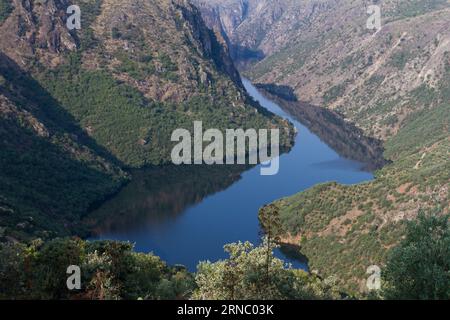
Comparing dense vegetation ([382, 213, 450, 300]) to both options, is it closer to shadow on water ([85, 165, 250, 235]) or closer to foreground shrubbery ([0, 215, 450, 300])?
foreground shrubbery ([0, 215, 450, 300])

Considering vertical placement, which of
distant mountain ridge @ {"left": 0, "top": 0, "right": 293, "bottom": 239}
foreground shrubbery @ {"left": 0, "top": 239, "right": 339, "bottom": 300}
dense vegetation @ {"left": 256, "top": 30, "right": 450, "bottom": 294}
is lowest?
foreground shrubbery @ {"left": 0, "top": 239, "right": 339, "bottom": 300}

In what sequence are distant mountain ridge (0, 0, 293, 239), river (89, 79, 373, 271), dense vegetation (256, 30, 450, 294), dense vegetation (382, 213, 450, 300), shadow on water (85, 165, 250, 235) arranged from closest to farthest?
dense vegetation (382, 213, 450, 300) < dense vegetation (256, 30, 450, 294) < river (89, 79, 373, 271) < shadow on water (85, 165, 250, 235) < distant mountain ridge (0, 0, 293, 239)

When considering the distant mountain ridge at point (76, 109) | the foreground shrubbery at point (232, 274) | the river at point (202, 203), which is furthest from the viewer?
the distant mountain ridge at point (76, 109)

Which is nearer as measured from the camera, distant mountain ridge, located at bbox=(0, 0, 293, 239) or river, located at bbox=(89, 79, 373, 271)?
river, located at bbox=(89, 79, 373, 271)

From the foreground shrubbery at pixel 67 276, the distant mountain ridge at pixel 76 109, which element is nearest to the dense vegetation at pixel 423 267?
the foreground shrubbery at pixel 67 276

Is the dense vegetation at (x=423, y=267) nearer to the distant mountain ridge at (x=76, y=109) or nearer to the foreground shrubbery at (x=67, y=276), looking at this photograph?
the foreground shrubbery at (x=67, y=276)

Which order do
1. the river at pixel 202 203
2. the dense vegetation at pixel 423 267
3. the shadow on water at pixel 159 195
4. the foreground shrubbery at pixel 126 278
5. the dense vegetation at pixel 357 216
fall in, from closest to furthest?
the foreground shrubbery at pixel 126 278 → the dense vegetation at pixel 423 267 → the dense vegetation at pixel 357 216 → the river at pixel 202 203 → the shadow on water at pixel 159 195

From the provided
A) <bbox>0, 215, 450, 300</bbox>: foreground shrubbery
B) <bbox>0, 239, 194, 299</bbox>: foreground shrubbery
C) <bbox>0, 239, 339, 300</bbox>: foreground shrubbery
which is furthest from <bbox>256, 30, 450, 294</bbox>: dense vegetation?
<bbox>0, 215, 450, 300</bbox>: foreground shrubbery
